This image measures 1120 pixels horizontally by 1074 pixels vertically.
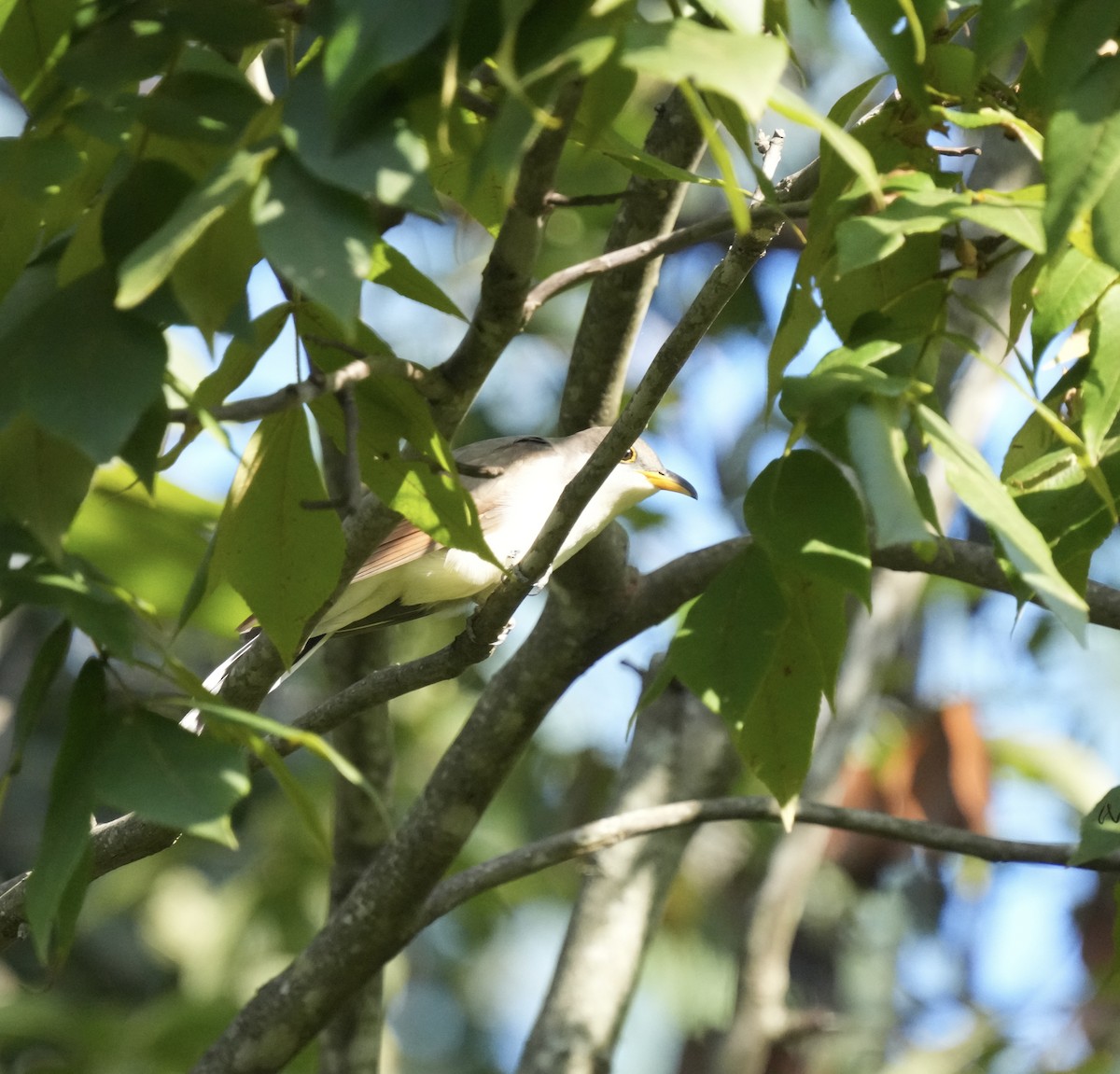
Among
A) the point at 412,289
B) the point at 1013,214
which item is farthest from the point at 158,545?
the point at 1013,214

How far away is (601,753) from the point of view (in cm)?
841

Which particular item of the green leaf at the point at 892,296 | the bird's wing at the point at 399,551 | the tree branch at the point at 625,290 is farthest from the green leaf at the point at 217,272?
the bird's wing at the point at 399,551

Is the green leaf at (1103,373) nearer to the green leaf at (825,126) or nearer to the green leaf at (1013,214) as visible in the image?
the green leaf at (1013,214)

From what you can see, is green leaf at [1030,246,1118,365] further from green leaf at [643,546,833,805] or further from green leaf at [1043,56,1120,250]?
green leaf at [643,546,833,805]

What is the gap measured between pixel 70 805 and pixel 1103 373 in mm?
1304

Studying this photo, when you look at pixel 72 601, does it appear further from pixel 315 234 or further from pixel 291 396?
pixel 315 234

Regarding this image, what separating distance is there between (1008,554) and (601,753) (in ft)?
23.2

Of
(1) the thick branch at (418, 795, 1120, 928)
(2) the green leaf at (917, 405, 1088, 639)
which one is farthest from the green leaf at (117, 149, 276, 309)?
(1) the thick branch at (418, 795, 1120, 928)

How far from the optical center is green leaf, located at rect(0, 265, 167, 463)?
1.27 m

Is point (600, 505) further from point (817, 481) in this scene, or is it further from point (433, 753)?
point (433, 753)

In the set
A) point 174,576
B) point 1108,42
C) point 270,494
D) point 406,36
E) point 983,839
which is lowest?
point 983,839

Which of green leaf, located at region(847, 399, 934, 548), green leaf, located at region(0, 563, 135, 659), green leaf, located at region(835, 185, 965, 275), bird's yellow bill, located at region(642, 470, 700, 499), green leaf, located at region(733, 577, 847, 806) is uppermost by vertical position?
green leaf, located at region(835, 185, 965, 275)

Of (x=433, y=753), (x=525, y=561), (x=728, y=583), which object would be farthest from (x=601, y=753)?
(x=728, y=583)

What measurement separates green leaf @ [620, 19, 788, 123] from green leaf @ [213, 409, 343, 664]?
90 cm
